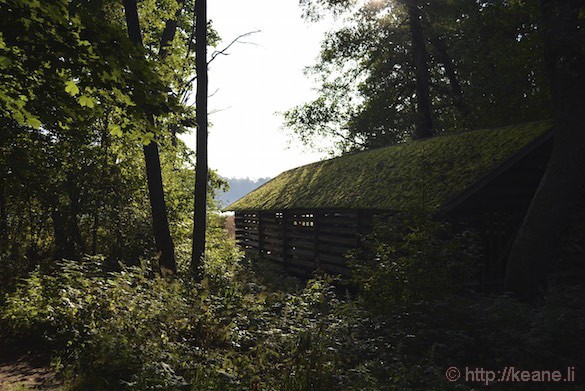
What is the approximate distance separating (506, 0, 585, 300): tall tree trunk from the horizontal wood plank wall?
4135mm

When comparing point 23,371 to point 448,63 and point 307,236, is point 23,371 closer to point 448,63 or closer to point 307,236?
point 307,236

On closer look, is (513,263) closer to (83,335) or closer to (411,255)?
(411,255)

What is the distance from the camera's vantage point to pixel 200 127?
1203cm

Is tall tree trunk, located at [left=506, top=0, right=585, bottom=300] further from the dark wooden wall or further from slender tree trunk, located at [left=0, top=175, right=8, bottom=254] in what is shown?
slender tree trunk, located at [left=0, top=175, right=8, bottom=254]

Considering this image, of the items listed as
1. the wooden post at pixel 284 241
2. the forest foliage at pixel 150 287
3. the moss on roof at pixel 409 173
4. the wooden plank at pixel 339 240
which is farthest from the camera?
the wooden post at pixel 284 241

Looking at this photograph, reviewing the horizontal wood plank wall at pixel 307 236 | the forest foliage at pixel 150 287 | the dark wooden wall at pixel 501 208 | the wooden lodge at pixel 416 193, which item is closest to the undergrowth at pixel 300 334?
the forest foliage at pixel 150 287

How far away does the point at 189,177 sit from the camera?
17.3 metres

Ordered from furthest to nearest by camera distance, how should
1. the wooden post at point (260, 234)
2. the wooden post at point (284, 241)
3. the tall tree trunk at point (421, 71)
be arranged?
1. the wooden post at point (260, 234)
2. the tall tree trunk at point (421, 71)
3. the wooden post at point (284, 241)

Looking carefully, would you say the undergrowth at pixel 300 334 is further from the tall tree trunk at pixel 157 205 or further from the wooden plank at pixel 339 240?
the wooden plank at pixel 339 240

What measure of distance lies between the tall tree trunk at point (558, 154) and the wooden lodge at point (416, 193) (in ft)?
3.72

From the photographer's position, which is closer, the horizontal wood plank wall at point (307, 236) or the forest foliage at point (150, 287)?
the forest foliage at point (150, 287)

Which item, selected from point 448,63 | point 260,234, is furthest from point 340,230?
point 448,63

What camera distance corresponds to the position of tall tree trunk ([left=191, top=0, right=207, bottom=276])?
11891 millimetres

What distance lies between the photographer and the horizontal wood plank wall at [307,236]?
13.8 metres
